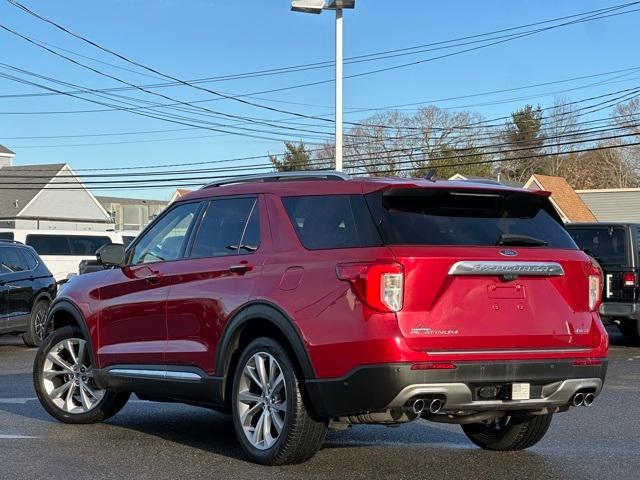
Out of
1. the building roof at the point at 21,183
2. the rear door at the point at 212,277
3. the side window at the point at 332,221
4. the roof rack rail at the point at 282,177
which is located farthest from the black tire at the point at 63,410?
the building roof at the point at 21,183

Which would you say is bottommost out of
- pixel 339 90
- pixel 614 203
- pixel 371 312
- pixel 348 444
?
pixel 348 444

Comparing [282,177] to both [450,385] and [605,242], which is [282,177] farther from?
[605,242]

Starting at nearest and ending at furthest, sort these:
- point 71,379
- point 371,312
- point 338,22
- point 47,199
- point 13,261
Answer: point 371,312 < point 71,379 < point 13,261 < point 338,22 < point 47,199

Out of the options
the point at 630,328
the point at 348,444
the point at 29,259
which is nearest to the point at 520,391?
the point at 348,444

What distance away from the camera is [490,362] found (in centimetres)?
584

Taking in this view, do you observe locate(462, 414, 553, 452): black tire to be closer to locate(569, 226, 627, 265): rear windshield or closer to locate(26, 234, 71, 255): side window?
locate(569, 226, 627, 265): rear windshield

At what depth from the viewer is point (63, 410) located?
27.1 ft

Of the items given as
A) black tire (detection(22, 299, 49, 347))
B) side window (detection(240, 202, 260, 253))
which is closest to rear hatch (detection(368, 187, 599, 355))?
side window (detection(240, 202, 260, 253))

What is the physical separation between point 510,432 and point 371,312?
1.88 m

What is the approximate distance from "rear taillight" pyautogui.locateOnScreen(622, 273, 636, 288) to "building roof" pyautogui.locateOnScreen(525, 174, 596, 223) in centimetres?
3178

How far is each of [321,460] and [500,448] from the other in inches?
53.4

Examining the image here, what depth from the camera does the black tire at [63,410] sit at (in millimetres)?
8172

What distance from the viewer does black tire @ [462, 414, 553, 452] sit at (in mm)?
6863

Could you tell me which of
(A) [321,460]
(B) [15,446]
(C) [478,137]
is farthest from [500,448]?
(C) [478,137]
